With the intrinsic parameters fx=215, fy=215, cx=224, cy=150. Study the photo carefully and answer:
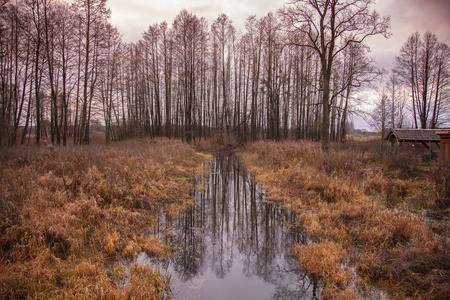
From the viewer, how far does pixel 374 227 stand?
4414 mm

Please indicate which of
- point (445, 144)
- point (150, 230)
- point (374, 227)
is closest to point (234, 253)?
point (150, 230)

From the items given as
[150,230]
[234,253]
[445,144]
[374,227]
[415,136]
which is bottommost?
[234,253]

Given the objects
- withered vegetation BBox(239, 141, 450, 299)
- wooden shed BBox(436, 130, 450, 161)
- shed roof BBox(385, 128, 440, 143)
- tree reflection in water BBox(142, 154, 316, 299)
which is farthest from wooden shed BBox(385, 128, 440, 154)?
tree reflection in water BBox(142, 154, 316, 299)

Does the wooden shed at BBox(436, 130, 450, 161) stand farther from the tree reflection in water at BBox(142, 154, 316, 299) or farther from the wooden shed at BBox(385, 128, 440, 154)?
the tree reflection in water at BBox(142, 154, 316, 299)

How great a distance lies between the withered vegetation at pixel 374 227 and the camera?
10.2ft

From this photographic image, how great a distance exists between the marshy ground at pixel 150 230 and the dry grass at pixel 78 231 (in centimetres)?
2

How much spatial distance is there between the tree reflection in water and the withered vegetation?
1.40 feet

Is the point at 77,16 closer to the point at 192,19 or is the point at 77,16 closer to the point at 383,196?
the point at 192,19

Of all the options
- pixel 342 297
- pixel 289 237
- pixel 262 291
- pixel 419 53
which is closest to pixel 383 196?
pixel 289 237

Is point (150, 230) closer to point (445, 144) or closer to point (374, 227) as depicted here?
point (374, 227)

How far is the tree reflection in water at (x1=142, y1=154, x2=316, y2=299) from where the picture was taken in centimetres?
329

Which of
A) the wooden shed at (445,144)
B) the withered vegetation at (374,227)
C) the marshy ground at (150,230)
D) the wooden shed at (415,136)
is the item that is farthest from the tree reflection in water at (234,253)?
the wooden shed at (415,136)

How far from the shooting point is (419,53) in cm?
2464

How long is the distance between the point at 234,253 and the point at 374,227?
292cm
